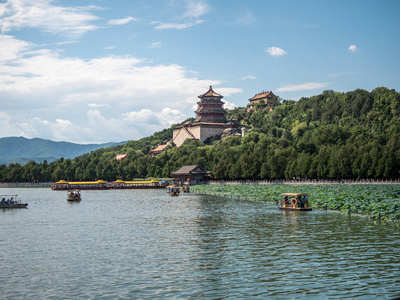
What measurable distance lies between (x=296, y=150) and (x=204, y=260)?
7950 cm

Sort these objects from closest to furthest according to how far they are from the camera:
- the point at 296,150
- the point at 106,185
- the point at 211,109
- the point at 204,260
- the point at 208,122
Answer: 1. the point at 204,260
2. the point at 296,150
3. the point at 106,185
4. the point at 208,122
5. the point at 211,109

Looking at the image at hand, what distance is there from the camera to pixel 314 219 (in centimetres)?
3688

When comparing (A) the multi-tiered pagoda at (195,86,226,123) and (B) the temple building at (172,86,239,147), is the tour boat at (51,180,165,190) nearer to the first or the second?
(B) the temple building at (172,86,239,147)

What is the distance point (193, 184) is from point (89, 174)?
4317cm

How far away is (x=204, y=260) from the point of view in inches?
870

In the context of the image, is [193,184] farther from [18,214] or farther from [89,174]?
[18,214]

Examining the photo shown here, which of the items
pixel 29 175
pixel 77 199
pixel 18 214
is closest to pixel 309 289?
pixel 18 214

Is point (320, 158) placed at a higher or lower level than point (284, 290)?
higher

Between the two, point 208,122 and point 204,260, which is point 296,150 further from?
point 204,260

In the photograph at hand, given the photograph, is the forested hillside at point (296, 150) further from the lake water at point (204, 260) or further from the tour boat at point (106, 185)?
the lake water at point (204, 260)

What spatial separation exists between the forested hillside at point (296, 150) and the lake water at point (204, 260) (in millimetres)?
45898

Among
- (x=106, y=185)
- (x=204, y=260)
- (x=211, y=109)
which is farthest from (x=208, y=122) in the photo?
(x=204, y=260)

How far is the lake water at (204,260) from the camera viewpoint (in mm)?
17219

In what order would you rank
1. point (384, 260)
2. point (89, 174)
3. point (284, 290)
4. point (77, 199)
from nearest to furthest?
point (284, 290), point (384, 260), point (77, 199), point (89, 174)
